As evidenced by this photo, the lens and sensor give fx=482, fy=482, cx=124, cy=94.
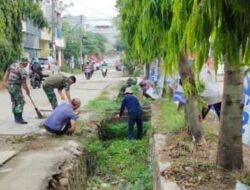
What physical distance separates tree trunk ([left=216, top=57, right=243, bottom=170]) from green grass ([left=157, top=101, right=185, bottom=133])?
3542 mm

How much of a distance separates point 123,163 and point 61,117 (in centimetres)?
145

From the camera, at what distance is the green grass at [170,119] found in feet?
29.5

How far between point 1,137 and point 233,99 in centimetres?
543

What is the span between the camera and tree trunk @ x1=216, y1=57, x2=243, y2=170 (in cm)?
487

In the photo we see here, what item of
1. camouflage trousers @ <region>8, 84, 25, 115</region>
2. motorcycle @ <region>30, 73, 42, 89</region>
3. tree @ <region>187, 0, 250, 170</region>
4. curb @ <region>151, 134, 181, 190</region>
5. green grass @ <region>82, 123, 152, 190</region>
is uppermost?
tree @ <region>187, 0, 250, 170</region>

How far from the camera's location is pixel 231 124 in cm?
498

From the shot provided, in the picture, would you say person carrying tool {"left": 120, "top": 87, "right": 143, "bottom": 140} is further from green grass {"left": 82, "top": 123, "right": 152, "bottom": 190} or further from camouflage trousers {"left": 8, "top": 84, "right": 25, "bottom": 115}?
camouflage trousers {"left": 8, "top": 84, "right": 25, "bottom": 115}

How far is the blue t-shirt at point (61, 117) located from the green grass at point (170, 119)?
1697 millimetres

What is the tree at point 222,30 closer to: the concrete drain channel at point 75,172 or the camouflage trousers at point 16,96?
the concrete drain channel at point 75,172

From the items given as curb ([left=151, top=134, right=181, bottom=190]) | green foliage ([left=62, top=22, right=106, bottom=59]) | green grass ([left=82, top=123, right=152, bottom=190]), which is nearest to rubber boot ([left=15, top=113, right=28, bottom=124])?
green grass ([left=82, top=123, right=152, bottom=190])

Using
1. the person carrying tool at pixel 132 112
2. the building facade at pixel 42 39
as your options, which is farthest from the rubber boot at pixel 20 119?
→ the building facade at pixel 42 39

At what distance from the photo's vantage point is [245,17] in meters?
2.06

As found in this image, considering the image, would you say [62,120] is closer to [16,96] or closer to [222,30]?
[16,96]

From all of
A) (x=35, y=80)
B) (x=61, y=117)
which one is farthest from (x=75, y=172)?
(x=35, y=80)
